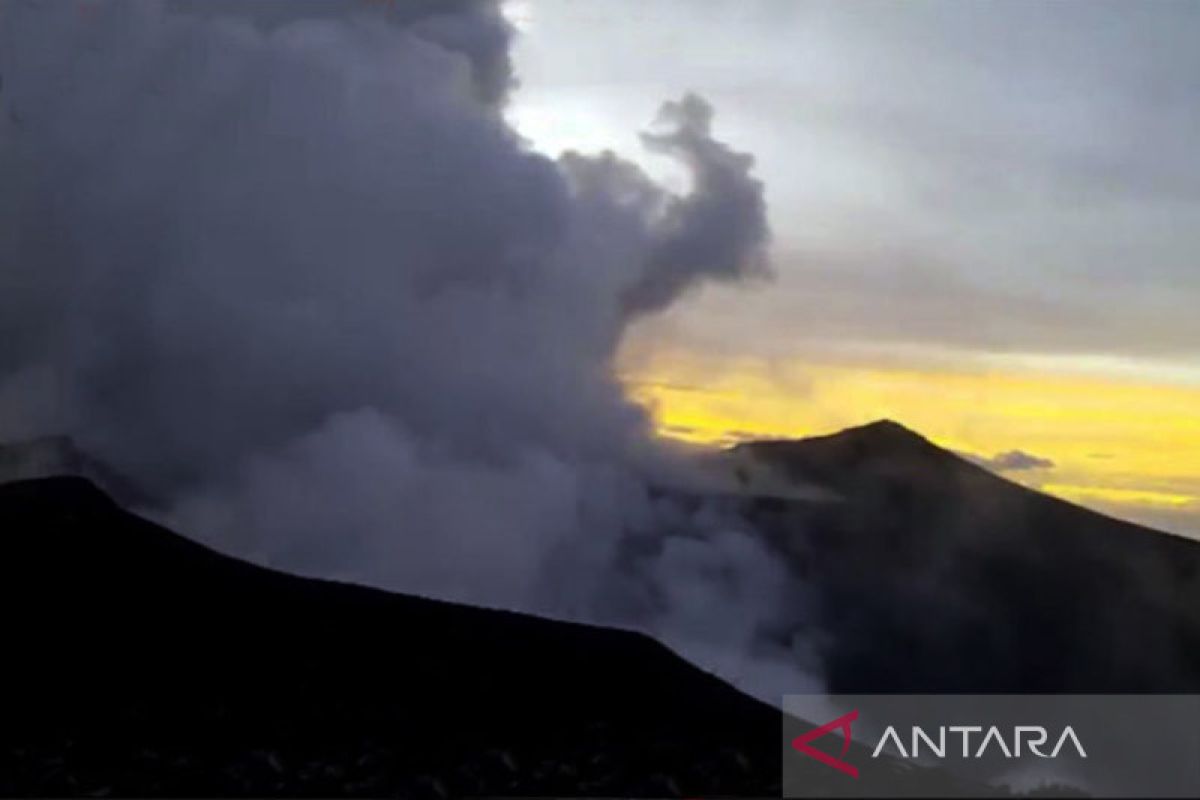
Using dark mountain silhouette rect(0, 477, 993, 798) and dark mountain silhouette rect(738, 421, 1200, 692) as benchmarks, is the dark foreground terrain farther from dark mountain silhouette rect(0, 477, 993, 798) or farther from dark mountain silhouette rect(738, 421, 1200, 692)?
dark mountain silhouette rect(738, 421, 1200, 692)

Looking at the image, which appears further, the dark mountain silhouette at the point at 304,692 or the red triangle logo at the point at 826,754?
the dark mountain silhouette at the point at 304,692

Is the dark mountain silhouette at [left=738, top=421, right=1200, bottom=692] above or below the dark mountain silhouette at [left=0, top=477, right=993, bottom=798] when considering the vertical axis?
above

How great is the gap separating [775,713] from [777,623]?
59.8 m

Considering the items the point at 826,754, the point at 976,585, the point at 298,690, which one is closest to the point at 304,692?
the point at 298,690

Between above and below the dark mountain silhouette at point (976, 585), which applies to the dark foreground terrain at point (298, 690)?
below

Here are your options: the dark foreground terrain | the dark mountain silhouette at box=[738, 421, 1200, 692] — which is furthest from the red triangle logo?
the dark mountain silhouette at box=[738, 421, 1200, 692]

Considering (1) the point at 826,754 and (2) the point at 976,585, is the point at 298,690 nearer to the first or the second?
(1) the point at 826,754

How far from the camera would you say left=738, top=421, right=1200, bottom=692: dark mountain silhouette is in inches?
4058

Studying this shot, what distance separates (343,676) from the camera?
151 feet

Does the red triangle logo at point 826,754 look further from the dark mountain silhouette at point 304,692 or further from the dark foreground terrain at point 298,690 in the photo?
the dark foreground terrain at point 298,690

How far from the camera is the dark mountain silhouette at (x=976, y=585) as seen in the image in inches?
4058

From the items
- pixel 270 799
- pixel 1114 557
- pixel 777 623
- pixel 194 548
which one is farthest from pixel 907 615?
pixel 270 799

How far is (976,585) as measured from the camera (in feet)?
380

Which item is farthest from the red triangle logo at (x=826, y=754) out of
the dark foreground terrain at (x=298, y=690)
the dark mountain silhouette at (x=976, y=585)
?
the dark mountain silhouette at (x=976, y=585)
